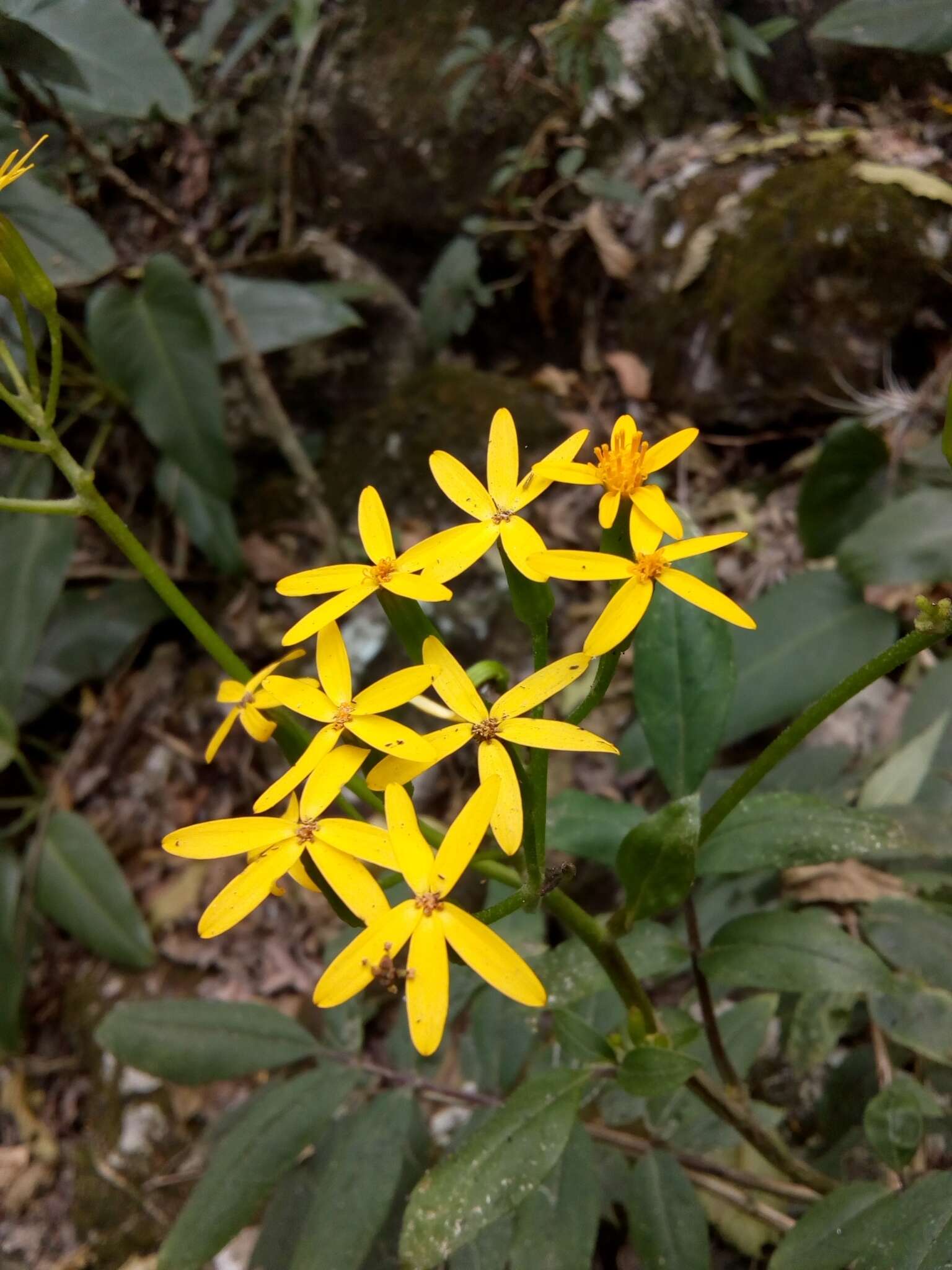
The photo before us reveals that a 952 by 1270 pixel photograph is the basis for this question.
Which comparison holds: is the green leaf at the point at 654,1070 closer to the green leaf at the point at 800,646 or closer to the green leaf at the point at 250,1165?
the green leaf at the point at 250,1165

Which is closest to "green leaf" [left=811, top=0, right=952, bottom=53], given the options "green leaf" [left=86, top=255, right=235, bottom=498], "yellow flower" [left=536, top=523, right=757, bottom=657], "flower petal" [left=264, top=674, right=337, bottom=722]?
"yellow flower" [left=536, top=523, right=757, bottom=657]

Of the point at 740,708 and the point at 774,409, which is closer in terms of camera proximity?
the point at 740,708

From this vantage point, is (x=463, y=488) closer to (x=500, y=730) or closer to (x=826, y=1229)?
(x=500, y=730)

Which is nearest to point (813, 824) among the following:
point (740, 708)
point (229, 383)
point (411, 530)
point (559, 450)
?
point (559, 450)

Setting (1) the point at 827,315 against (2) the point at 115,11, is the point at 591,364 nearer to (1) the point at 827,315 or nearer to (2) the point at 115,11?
(1) the point at 827,315

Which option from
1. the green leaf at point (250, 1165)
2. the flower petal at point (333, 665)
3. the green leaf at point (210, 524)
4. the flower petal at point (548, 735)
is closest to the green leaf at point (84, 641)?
the green leaf at point (210, 524)
